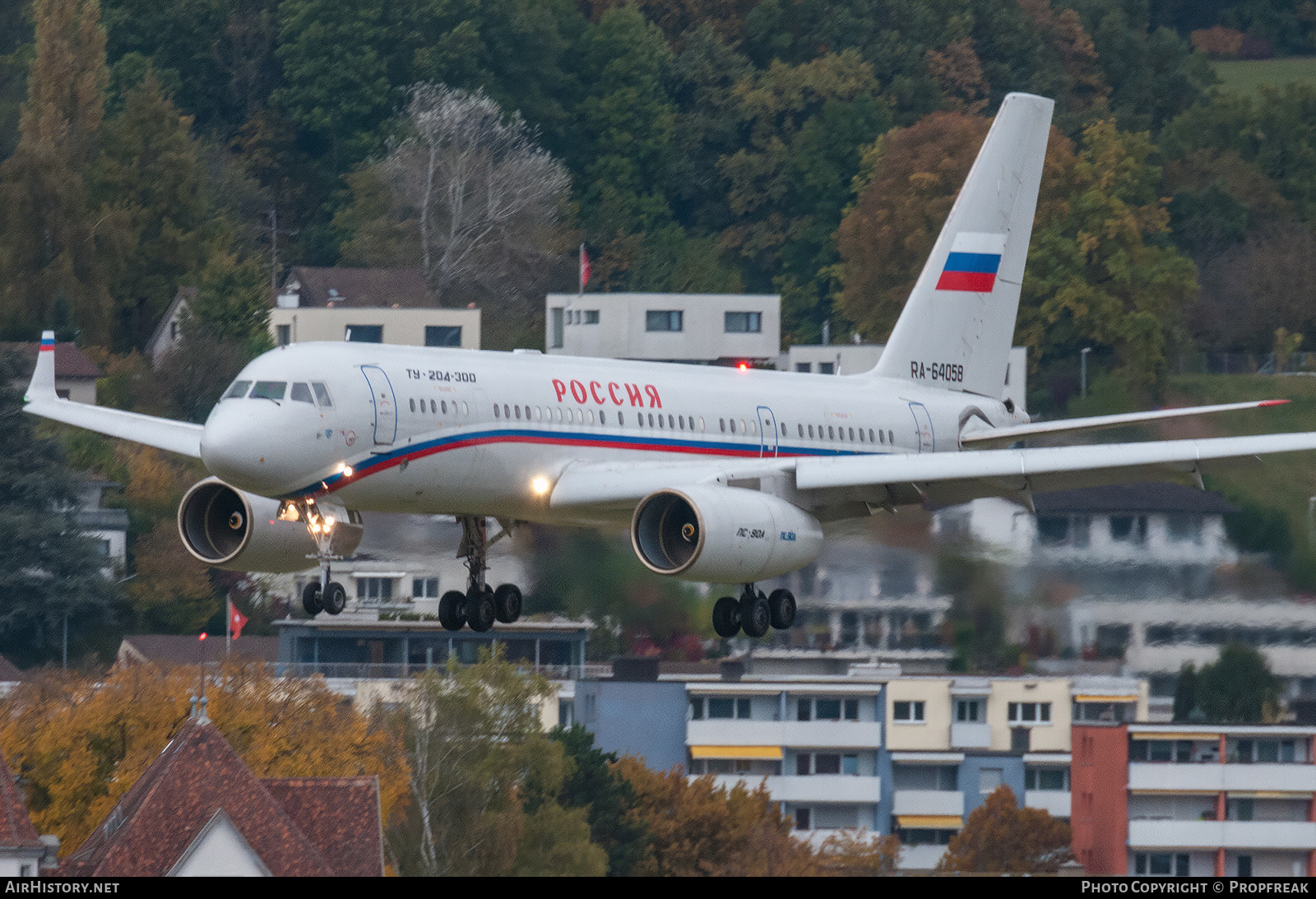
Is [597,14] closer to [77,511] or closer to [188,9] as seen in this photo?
[188,9]

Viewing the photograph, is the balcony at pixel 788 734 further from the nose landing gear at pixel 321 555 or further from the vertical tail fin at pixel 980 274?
the nose landing gear at pixel 321 555

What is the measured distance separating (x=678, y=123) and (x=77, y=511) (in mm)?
66620

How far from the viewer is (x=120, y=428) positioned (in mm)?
48469

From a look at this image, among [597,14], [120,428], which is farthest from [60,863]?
[597,14]

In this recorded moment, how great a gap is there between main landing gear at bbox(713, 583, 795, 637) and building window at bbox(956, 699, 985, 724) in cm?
4846

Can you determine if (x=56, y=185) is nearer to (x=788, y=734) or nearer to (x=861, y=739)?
(x=788, y=734)

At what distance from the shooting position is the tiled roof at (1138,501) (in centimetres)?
6112

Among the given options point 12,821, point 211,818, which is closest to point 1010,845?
point 211,818

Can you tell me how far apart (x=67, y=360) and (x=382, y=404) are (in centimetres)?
7173

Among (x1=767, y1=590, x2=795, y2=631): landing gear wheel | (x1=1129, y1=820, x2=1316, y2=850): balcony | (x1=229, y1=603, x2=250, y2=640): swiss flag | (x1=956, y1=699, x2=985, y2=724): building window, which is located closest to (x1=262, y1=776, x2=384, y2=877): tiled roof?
(x1=229, y1=603, x2=250, y2=640): swiss flag

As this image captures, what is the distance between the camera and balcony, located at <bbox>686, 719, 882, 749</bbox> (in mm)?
97250

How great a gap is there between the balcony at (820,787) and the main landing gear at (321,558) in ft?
190

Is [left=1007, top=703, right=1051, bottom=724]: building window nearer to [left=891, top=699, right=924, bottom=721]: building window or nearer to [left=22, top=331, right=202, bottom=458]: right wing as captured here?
[left=891, top=699, right=924, bottom=721]: building window

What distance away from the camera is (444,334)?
113 metres
